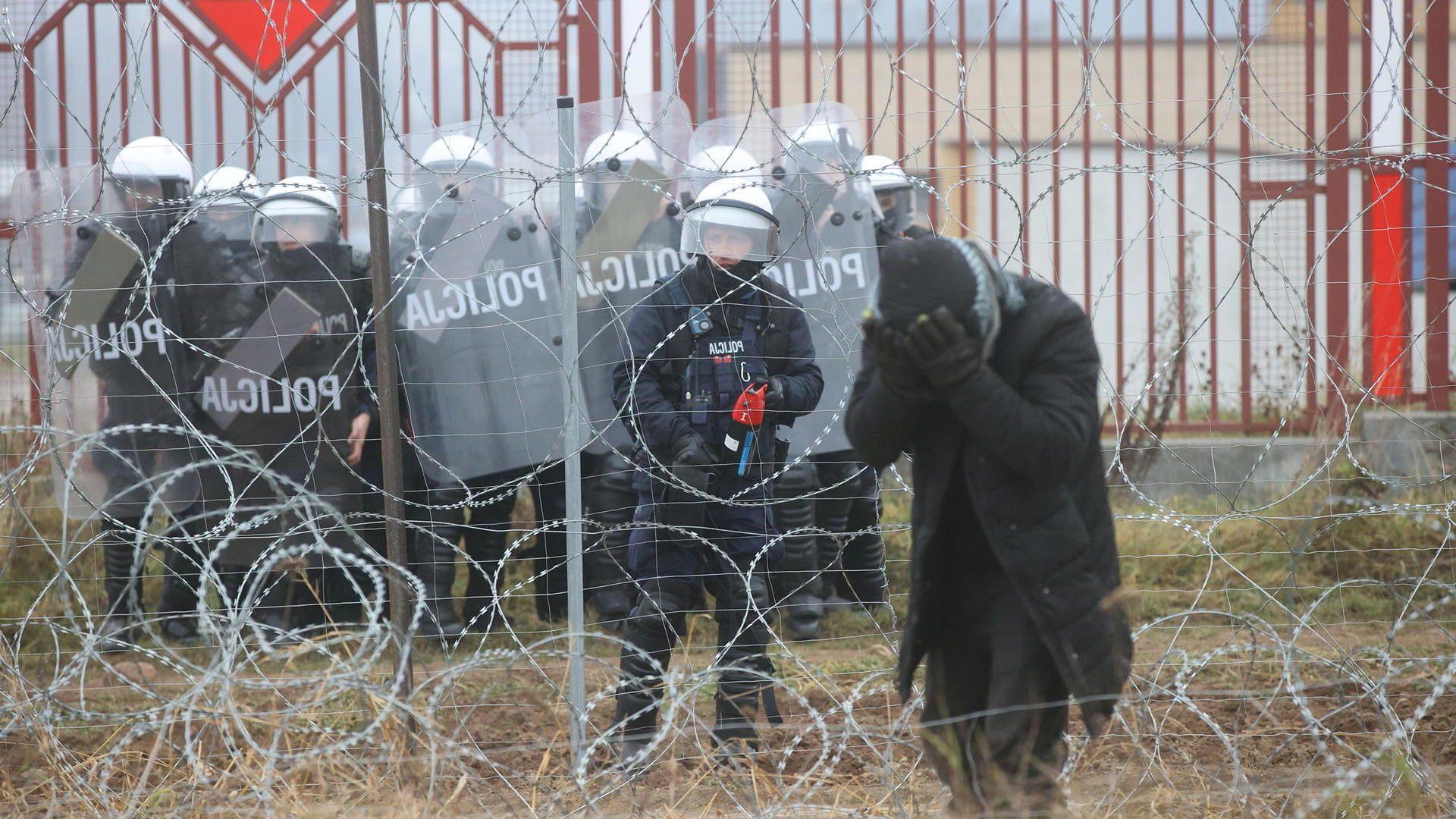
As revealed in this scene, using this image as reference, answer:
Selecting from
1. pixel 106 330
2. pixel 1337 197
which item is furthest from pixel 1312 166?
pixel 106 330

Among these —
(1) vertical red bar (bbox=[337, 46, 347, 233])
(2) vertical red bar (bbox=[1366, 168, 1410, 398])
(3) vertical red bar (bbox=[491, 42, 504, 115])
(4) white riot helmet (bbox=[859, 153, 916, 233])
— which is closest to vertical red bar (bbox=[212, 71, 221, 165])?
(1) vertical red bar (bbox=[337, 46, 347, 233])

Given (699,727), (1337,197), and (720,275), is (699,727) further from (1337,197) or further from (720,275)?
(1337,197)

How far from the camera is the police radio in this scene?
387cm

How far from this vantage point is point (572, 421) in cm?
368

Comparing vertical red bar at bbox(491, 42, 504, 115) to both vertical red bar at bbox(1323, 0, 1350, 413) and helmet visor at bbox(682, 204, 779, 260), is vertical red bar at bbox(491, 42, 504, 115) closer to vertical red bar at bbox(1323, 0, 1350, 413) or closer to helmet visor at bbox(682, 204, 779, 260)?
helmet visor at bbox(682, 204, 779, 260)

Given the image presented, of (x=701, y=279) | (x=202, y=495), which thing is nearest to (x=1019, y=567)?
(x=701, y=279)

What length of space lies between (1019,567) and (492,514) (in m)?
3.12

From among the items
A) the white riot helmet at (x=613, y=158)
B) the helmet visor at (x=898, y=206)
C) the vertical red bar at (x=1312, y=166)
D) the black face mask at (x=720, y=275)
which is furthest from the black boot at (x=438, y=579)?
the vertical red bar at (x=1312, y=166)

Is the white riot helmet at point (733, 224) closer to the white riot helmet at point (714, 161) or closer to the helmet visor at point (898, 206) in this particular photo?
the white riot helmet at point (714, 161)

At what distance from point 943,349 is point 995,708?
0.71 meters

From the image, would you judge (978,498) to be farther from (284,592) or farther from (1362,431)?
(1362,431)

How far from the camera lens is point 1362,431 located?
559 centimetres

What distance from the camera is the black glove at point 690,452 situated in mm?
3854

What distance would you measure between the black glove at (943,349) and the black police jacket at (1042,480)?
0.25 feet
